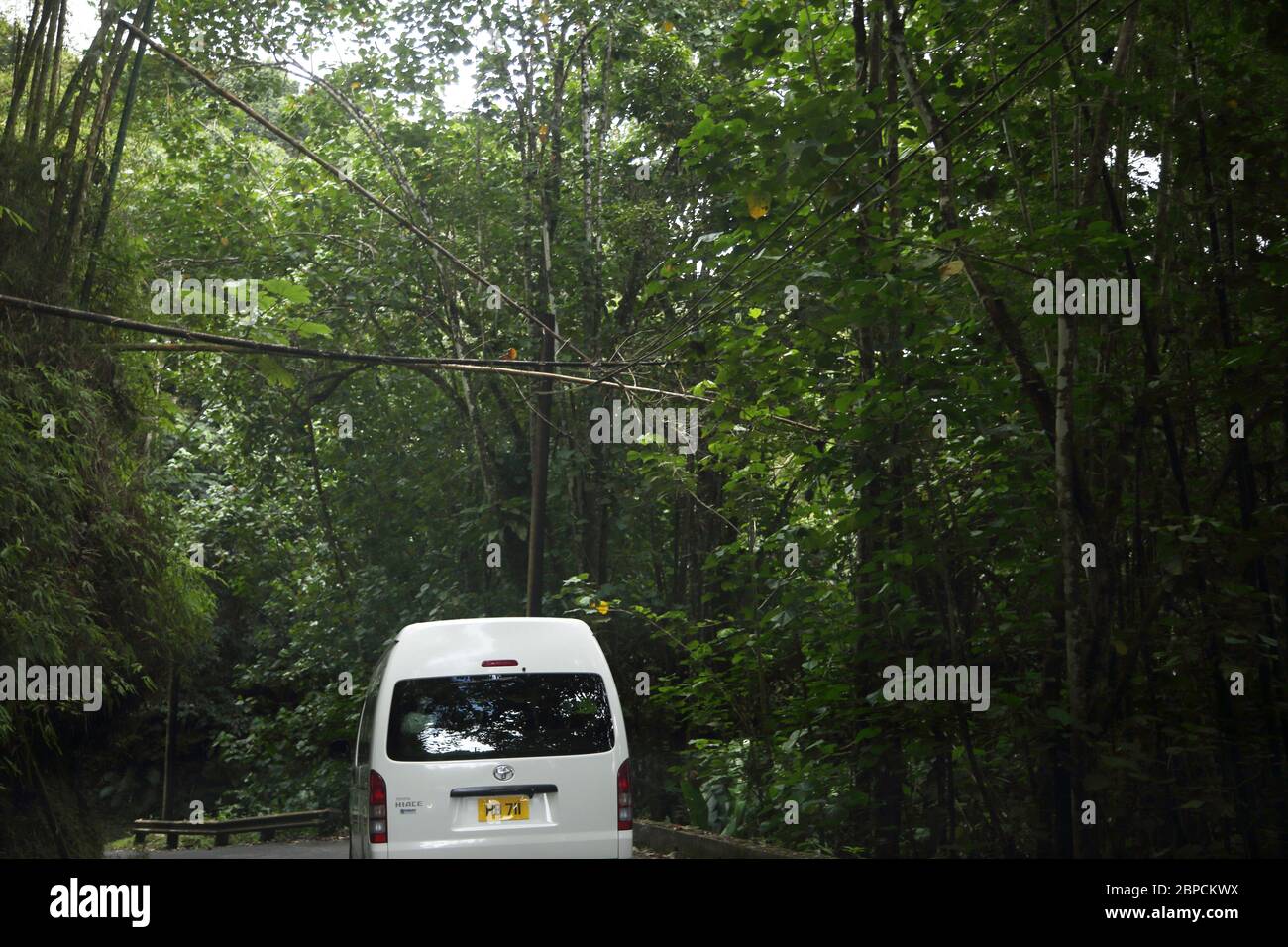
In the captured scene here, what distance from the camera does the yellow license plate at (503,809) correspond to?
7242mm

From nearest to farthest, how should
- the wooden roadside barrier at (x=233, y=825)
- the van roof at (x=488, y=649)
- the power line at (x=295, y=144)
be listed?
1. the van roof at (x=488, y=649)
2. the power line at (x=295, y=144)
3. the wooden roadside barrier at (x=233, y=825)

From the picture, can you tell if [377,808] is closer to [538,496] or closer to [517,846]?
[517,846]

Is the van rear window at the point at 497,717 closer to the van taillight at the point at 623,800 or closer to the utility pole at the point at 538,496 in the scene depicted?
the van taillight at the point at 623,800

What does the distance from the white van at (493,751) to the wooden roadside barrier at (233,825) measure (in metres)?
11.4

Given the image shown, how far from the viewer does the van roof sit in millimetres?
7594

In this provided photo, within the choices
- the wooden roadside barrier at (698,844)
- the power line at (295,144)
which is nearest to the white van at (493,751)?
the wooden roadside barrier at (698,844)

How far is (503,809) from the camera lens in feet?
23.8

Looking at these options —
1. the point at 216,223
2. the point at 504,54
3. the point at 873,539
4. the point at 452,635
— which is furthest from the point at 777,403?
the point at 216,223

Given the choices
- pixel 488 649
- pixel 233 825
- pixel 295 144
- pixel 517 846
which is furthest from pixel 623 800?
pixel 233 825

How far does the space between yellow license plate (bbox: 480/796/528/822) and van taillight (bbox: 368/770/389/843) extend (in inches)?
20.8

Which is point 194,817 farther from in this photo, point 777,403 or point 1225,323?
point 1225,323

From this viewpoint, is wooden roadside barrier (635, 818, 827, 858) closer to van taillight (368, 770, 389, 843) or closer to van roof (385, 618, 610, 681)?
van roof (385, 618, 610, 681)

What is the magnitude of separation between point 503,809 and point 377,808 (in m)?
0.70

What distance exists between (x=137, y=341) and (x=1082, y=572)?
8.05 meters
